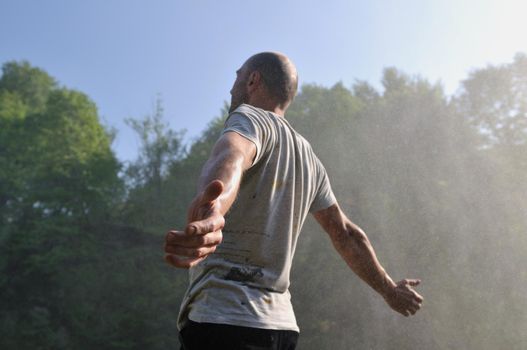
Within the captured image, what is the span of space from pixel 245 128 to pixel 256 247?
13.8 inches

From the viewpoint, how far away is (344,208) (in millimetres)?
20141

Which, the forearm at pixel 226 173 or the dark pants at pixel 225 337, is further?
the dark pants at pixel 225 337

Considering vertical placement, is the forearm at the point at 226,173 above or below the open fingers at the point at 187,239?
above

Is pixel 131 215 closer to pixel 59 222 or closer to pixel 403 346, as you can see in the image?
pixel 59 222

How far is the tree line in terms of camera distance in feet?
55.0

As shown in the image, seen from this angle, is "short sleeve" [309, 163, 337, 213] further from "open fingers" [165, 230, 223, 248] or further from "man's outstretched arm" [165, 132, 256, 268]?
"open fingers" [165, 230, 223, 248]

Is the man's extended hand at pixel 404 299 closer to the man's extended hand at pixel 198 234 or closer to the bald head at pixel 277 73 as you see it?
the bald head at pixel 277 73

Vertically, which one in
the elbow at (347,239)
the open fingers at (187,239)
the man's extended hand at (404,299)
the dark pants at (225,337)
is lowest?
the dark pants at (225,337)

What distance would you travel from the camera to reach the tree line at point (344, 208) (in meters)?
16.8

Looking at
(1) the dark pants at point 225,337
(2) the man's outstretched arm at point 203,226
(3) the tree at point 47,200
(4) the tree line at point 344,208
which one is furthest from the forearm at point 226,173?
(3) the tree at point 47,200

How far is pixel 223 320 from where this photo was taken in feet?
4.79

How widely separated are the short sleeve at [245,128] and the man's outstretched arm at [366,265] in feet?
2.36

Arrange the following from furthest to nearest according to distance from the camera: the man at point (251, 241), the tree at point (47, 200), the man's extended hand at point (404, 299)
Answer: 1. the tree at point (47, 200)
2. the man's extended hand at point (404, 299)
3. the man at point (251, 241)

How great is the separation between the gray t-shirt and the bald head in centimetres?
24
